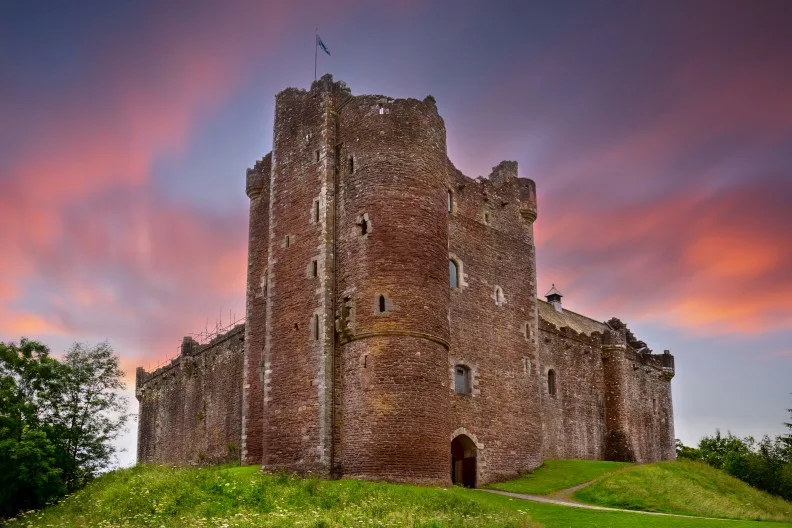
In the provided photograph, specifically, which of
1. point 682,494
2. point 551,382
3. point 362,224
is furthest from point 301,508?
point 551,382

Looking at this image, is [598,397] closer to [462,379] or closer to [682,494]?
[462,379]

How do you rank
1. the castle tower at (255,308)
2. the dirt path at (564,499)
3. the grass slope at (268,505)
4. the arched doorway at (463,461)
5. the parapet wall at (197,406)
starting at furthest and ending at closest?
the parapet wall at (197,406) < the arched doorway at (463,461) < the castle tower at (255,308) < the dirt path at (564,499) < the grass slope at (268,505)

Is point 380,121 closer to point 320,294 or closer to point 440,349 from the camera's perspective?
point 320,294

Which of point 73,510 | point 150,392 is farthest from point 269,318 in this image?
point 150,392

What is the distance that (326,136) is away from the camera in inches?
1319

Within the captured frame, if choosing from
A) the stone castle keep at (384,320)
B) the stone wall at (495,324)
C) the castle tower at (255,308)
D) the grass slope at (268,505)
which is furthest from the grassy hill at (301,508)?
the stone wall at (495,324)

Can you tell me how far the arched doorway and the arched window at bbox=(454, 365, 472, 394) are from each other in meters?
1.98

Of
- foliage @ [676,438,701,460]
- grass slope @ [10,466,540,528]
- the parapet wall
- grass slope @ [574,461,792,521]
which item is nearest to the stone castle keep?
the parapet wall

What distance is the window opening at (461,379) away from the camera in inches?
1374

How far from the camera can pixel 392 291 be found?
30.3 m

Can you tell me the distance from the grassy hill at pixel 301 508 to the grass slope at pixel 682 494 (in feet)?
12.3

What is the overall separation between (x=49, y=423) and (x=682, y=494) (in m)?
25.9

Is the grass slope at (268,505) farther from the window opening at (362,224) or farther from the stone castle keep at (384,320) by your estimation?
the window opening at (362,224)

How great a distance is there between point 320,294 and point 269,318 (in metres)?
3.15
